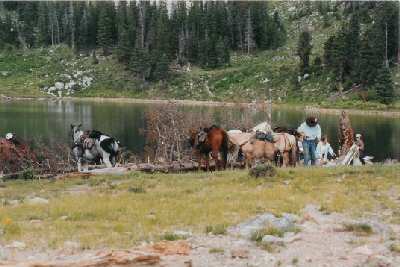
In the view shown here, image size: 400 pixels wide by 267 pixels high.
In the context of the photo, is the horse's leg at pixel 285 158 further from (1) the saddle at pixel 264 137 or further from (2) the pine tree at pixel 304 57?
(2) the pine tree at pixel 304 57

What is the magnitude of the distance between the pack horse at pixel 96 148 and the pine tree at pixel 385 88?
7246 cm

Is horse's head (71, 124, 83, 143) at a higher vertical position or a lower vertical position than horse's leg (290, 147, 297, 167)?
higher

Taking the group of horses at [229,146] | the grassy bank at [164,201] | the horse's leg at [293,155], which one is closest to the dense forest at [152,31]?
the group of horses at [229,146]

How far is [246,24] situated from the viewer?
151 meters

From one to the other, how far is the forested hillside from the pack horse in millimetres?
72668

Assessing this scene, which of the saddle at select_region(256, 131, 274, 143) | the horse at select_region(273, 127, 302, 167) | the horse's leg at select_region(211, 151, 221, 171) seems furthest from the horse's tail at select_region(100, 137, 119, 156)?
the horse at select_region(273, 127, 302, 167)

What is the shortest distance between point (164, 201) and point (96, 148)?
457 inches

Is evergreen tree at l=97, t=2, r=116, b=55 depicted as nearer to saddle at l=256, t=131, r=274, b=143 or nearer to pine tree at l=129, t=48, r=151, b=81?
pine tree at l=129, t=48, r=151, b=81

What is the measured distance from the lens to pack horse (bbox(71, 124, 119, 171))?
27.8 metres

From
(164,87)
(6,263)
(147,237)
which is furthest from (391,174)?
(164,87)

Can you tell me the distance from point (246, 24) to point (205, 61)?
18610 millimetres

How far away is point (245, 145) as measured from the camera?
25.8 meters

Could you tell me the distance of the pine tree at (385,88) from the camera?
93.4 meters

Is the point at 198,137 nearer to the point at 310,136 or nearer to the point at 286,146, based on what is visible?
the point at 286,146
